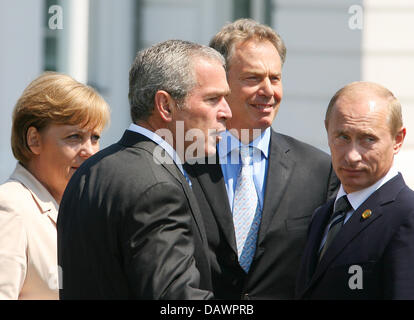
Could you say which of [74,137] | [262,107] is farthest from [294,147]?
[74,137]

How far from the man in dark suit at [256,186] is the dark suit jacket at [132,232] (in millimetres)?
726

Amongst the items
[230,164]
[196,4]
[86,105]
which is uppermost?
[196,4]

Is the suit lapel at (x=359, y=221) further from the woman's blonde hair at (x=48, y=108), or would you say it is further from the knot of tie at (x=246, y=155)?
the woman's blonde hair at (x=48, y=108)

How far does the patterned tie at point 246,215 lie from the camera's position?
353cm

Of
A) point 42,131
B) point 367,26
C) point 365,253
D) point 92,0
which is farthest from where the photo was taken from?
point 92,0

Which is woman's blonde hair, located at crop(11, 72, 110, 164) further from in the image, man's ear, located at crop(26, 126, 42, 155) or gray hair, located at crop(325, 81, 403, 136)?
gray hair, located at crop(325, 81, 403, 136)

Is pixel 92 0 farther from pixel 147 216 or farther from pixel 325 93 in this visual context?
pixel 147 216

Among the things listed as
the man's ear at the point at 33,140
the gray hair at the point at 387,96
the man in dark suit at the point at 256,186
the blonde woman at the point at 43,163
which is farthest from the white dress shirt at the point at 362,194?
the man's ear at the point at 33,140

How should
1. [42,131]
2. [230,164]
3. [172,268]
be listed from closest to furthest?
1. [172,268]
2. [42,131]
3. [230,164]

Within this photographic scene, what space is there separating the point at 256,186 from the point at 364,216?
77cm

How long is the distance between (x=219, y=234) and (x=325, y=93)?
3540 millimetres

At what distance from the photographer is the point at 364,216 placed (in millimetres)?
3014

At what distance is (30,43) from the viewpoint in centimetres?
605

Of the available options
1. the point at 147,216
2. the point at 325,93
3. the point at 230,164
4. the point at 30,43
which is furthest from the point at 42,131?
the point at 325,93
